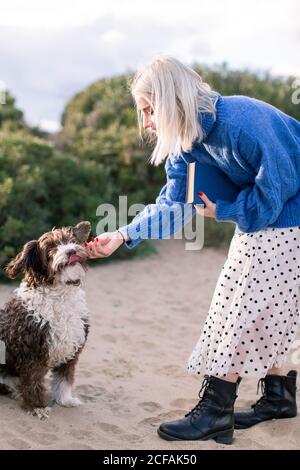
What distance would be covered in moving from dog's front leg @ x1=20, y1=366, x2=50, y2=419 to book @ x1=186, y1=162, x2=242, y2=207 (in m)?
1.51

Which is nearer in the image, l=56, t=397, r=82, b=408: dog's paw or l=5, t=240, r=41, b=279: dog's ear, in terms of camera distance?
l=5, t=240, r=41, b=279: dog's ear

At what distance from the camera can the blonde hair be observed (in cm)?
350

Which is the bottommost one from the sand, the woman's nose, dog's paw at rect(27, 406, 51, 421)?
the sand

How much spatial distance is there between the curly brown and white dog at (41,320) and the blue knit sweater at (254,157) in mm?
1016

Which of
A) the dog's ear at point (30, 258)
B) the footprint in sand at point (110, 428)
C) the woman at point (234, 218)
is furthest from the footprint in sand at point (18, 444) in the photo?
the dog's ear at point (30, 258)

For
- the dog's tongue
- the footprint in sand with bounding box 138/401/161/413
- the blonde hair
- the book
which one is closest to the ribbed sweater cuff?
the book

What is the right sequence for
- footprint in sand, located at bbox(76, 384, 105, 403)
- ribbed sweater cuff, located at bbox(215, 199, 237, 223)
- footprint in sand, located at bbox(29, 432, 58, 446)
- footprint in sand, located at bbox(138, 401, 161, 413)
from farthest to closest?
footprint in sand, located at bbox(76, 384, 105, 403) → footprint in sand, located at bbox(138, 401, 161, 413) → footprint in sand, located at bbox(29, 432, 58, 446) → ribbed sweater cuff, located at bbox(215, 199, 237, 223)

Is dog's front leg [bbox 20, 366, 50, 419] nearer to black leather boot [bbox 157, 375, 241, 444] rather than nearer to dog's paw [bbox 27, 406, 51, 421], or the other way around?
dog's paw [bbox 27, 406, 51, 421]

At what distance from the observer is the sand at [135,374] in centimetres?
403

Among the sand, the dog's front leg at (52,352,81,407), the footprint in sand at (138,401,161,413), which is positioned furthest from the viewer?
the footprint in sand at (138,401,161,413)

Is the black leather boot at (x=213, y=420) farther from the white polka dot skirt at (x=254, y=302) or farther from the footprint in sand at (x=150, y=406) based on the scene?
the footprint in sand at (x=150, y=406)

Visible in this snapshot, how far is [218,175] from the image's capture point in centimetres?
388

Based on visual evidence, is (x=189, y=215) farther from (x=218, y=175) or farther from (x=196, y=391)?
(x=196, y=391)
